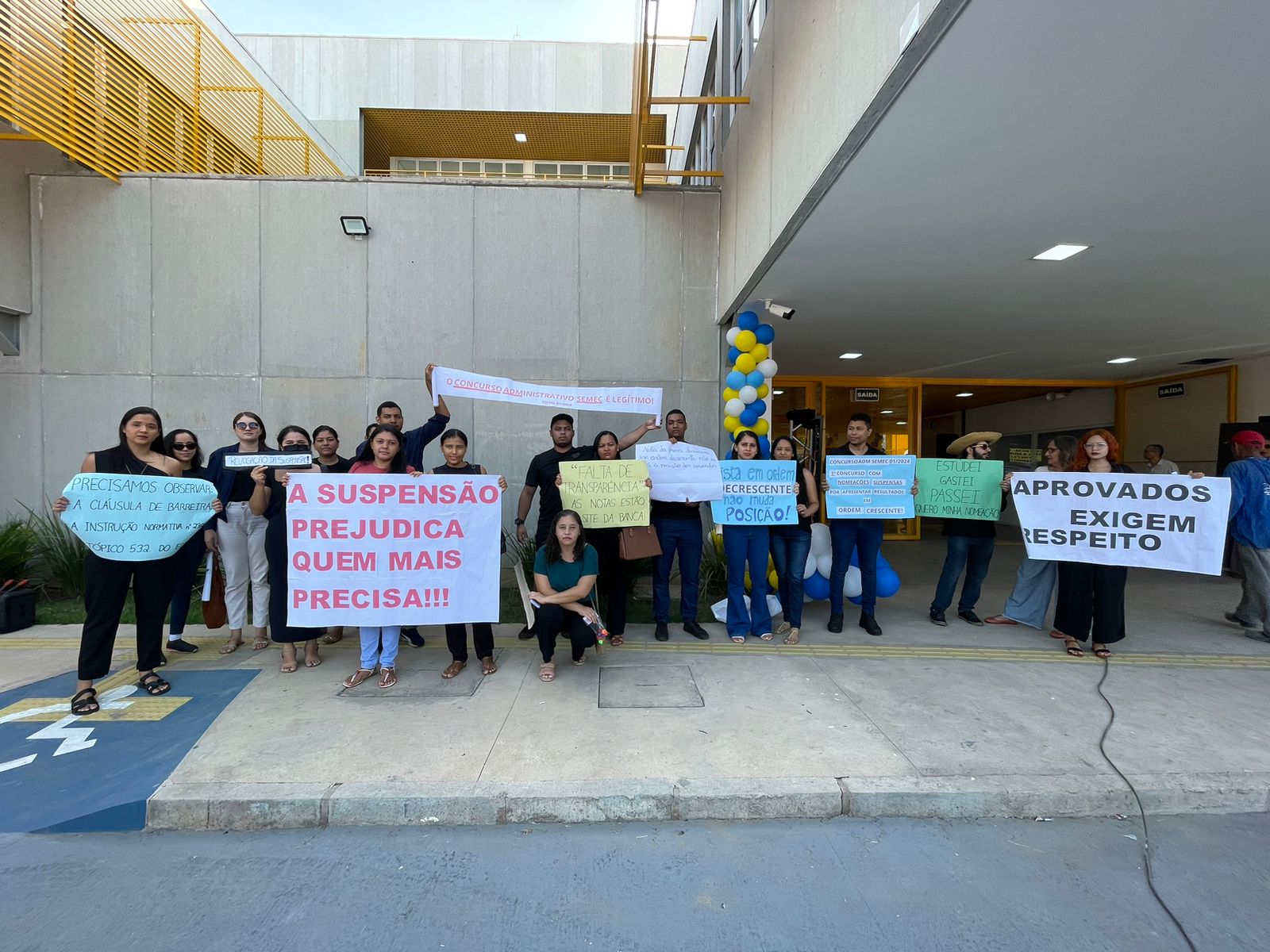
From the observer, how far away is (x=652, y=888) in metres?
2.36

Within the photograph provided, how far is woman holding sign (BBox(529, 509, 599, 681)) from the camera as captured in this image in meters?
4.23

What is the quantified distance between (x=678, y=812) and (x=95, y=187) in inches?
374

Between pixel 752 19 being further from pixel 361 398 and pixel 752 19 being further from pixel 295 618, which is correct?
pixel 295 618

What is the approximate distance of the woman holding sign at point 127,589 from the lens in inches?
145

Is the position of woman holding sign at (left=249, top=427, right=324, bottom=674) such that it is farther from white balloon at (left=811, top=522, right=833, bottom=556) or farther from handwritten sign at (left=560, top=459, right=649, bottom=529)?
white balloon at (left=811, top=522, right=833, bottom=556)

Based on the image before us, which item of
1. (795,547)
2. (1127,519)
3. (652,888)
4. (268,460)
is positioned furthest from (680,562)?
(1127,519)

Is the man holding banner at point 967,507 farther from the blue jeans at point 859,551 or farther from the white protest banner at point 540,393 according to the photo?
the white protest banner at point 540,393

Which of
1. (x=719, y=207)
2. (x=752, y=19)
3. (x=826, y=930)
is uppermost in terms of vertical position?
(x=752, y=19)

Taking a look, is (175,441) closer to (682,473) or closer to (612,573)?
(612,573)

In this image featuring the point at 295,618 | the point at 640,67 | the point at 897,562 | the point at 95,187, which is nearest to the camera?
the point at 295,618

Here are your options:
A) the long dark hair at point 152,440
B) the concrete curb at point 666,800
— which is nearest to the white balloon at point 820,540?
the concrete curb at point 666,800

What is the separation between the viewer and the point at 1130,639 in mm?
5340

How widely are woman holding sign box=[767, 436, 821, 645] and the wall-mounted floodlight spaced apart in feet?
18.9

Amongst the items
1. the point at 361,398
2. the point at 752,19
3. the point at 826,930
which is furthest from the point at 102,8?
the point at 826,930
